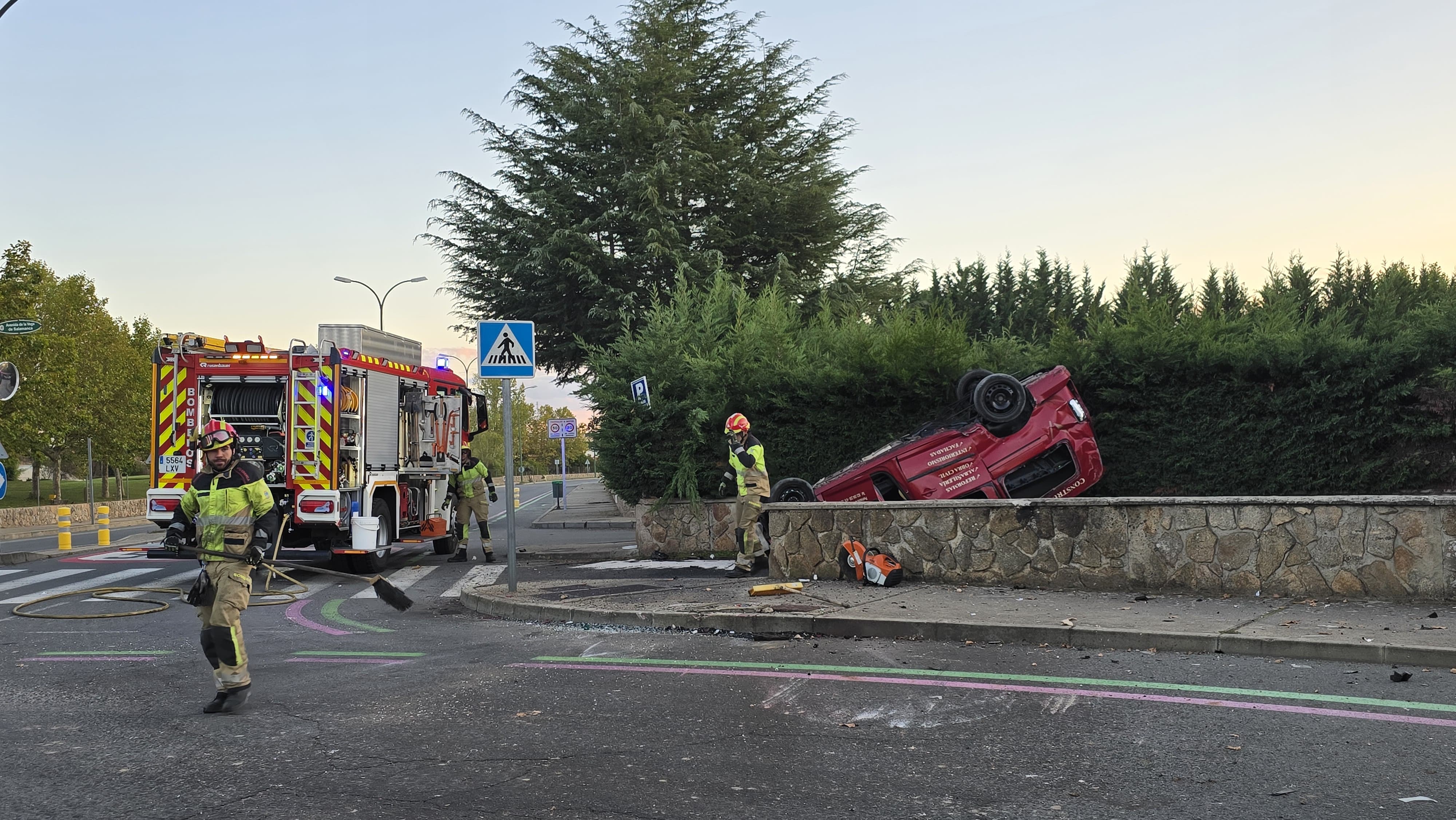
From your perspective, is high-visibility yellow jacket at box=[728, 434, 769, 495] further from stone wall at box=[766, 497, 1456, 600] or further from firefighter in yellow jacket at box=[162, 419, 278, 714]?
firefighter in yellow jacket at box=[162, 419, 278, 714]

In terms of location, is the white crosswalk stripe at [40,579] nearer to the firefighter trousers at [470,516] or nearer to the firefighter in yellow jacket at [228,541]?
the firefighter trousers at [470,516]

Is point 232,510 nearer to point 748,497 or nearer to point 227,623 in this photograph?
point 227,623

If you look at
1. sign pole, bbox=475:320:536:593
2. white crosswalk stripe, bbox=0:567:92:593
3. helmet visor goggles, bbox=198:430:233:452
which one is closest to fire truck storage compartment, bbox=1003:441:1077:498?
sign pole, bbox=475:320:536:593

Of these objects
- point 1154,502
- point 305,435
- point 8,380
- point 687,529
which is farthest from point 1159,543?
point 8,380

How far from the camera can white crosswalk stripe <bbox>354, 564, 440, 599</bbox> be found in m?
12.5

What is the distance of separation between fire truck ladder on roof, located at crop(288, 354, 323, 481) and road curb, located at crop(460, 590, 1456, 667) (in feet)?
14.8

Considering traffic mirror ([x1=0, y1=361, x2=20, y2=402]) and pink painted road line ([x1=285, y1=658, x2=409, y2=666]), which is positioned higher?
traffic mirror ([x1=0, y1=361, x2=20, y2=402])

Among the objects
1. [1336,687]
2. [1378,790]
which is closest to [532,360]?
[1336,687]

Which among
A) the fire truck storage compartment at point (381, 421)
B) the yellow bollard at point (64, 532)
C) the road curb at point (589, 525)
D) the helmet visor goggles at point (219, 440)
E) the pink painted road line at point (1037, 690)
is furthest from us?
the road curb at point (589, 525)

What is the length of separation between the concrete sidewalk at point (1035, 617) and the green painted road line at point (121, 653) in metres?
2.94

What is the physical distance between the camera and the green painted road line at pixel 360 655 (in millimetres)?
8141

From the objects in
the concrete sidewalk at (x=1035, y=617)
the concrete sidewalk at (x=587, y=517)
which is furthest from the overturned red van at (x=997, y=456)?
the concrete sidewalk at (x=587, y=517)

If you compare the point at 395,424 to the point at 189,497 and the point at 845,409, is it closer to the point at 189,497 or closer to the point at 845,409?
the point at 845,409

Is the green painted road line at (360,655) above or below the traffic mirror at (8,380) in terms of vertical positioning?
below
